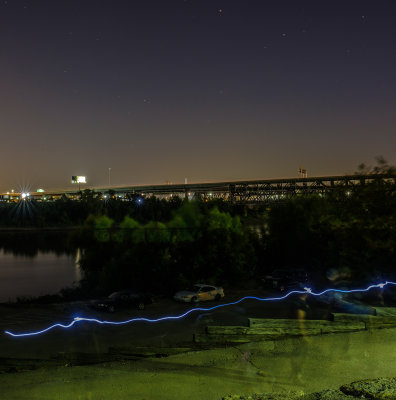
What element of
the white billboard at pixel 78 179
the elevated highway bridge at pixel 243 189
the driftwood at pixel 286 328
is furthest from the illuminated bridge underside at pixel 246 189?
the driftwood at pixel 286 328

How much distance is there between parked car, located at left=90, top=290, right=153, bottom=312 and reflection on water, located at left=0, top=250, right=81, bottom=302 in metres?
12.8

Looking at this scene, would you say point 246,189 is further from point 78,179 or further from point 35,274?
point 78,179

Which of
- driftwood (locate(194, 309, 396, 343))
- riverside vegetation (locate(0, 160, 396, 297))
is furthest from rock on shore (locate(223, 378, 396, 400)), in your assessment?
riverside vegetation (locate(0, 160, 396, 297))

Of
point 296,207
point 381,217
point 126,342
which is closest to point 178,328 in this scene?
point 126,342

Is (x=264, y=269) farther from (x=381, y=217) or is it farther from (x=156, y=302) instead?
(x=381, y=217)

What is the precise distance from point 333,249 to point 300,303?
7.31 m

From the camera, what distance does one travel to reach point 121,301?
1766 cm

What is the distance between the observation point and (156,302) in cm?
1938

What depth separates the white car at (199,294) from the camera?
61.3 ft

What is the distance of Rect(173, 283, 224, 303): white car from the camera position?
18688 millimetres

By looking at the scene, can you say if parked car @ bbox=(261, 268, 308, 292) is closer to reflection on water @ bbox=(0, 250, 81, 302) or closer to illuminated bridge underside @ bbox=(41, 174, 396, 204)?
reflection on water @ bbox=(0, 250, 81, 302)

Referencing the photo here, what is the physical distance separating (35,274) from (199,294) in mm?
28014

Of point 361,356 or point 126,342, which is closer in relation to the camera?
point 361,356

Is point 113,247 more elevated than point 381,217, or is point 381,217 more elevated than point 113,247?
point 381,217
